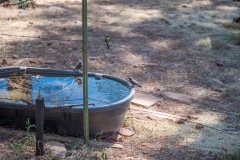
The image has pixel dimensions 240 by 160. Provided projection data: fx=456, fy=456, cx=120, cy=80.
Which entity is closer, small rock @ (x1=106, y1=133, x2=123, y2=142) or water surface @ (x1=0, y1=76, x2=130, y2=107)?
small rock @ (x1=106, y1=133, x2=123, y2=142)

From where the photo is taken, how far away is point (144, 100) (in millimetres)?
4480

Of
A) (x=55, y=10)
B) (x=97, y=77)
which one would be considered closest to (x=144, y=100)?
(x=97, y=77)

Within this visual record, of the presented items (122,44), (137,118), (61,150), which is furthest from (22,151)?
(122,44)

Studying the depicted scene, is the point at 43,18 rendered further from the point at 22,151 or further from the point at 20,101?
the point at 22,151

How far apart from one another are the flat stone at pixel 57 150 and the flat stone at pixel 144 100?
1.28 metres

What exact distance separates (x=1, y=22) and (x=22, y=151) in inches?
175

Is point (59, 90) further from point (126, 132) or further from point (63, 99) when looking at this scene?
point (126, 132)

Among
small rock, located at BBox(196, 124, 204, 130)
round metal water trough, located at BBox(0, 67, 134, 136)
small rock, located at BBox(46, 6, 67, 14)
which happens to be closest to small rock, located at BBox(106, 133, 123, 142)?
round metal water trough, located at BBox(0, 67, 134, 136)

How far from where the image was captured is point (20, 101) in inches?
138

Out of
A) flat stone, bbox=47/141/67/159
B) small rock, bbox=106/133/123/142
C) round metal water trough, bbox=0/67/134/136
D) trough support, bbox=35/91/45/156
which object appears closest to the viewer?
trough support, bbox=35/91/45/156

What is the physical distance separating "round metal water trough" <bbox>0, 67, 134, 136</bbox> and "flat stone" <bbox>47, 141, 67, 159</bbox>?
17cm

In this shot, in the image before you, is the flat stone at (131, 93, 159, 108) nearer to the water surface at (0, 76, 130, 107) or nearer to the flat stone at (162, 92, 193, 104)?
the flat stone at (162, 92, 193, 104)

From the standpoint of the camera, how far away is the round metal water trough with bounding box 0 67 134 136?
10.9 feet

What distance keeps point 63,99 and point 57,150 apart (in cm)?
59
